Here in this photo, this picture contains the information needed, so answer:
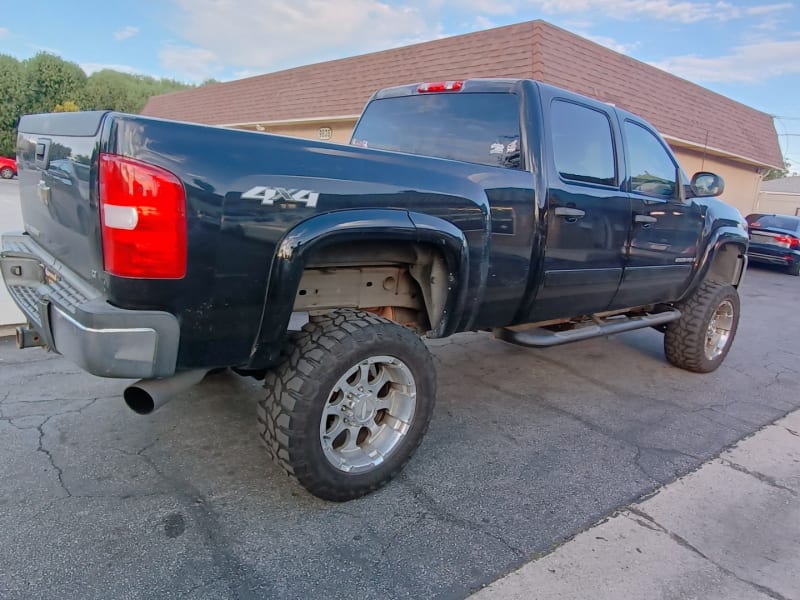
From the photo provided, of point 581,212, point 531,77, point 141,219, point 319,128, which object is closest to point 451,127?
point 581,212

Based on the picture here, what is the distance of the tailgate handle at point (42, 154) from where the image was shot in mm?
2604

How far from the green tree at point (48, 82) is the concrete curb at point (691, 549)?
41.0 metres

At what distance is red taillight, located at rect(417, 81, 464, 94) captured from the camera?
376 cm

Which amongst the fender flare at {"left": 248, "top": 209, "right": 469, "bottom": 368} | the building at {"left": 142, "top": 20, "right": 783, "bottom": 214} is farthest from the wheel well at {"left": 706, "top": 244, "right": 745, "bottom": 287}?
the building at {"left": 142, "top": 20, "right": 783, "bottom": 214}

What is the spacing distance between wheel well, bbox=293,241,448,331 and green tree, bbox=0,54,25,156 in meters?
37.1

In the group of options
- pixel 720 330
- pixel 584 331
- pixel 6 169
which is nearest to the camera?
pixel 584 331

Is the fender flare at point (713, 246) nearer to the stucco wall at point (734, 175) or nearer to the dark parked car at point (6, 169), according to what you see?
the stucco wall at point (734, 175)

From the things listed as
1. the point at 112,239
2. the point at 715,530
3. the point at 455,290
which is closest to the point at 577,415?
the point at 715,530

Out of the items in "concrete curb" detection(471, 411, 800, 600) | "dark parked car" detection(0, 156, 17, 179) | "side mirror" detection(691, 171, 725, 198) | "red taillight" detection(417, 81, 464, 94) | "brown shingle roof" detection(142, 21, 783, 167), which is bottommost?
"dark parked car" detection(0, 156, 17, 179)

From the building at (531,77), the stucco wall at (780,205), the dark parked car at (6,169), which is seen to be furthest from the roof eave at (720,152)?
the dark parked car at (6,169)

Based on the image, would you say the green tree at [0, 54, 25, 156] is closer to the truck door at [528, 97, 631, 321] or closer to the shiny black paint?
the shiny black paint

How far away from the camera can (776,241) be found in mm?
14617

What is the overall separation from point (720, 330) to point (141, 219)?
542 cm

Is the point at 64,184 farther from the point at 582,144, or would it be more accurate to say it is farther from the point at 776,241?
the point at 776,241
